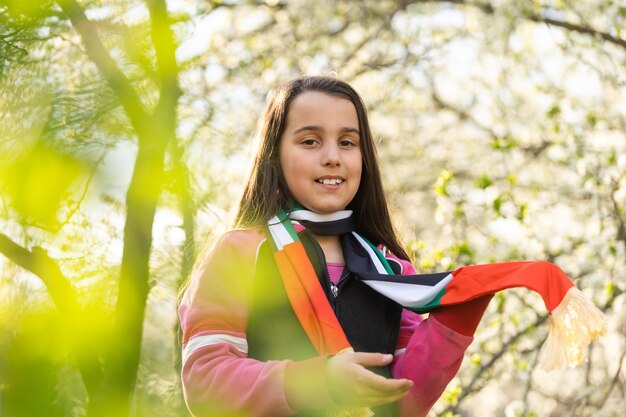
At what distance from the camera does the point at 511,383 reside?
5.75 m

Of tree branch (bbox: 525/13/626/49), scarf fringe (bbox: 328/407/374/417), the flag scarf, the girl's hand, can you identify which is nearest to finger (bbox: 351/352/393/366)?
the girl's hand

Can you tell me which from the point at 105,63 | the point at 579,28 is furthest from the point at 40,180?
the point at 579,28

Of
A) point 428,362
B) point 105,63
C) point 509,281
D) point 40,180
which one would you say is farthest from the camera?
point 428,362

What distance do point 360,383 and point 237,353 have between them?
357 mm

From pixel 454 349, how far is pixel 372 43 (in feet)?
14.3

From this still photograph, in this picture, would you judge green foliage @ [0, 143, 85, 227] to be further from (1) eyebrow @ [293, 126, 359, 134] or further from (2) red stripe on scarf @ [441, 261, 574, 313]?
(1) eyebrow @ [293, 126, 359, 134]

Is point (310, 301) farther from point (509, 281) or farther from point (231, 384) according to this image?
point (509, 281)

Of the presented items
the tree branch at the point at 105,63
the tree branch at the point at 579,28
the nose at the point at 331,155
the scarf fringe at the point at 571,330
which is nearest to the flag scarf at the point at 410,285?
the scarf fringe at the point at 571,330

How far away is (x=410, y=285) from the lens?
142cm

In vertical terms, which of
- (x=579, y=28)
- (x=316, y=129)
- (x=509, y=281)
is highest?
(x=579, y=28)

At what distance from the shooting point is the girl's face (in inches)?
→ 60.2

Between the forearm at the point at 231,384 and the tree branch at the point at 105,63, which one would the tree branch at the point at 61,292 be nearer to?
the tree branch at the point at 105,63

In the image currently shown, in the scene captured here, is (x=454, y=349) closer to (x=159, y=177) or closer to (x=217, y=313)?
(x=217, y=313)

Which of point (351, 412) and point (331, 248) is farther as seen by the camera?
point (331, 248)
